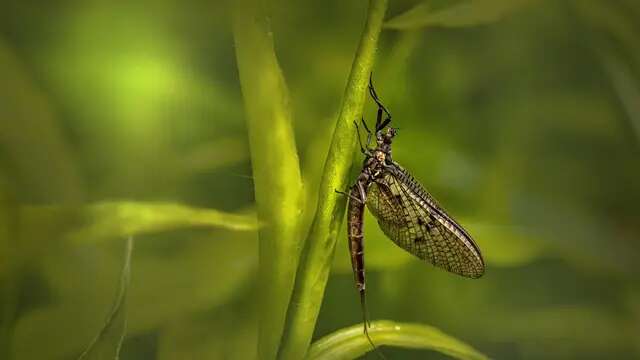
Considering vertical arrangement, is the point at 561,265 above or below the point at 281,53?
below

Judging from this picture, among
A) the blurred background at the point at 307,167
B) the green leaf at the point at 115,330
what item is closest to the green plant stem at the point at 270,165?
the blurred background at the point at 307,167

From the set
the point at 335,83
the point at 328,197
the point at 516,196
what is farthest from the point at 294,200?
the point at 516,196

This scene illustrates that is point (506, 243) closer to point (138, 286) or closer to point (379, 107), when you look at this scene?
point (379, 107)

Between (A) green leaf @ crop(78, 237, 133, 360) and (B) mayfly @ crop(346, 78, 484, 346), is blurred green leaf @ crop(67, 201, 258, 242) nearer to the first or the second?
(A) green leaf @ crop(78, 237, 133, 360)

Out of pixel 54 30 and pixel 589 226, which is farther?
pixel 589 226

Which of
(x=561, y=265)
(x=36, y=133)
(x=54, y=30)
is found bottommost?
(x=561, y=265)

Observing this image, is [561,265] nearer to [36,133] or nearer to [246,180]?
[246,180]

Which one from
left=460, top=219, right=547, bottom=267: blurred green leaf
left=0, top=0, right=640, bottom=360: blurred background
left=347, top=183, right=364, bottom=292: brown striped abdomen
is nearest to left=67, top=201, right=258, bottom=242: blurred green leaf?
left=0, top=0, right=640, bottom=360: blurred background

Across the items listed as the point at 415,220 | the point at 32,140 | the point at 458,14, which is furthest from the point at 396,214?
the point at 32,140
